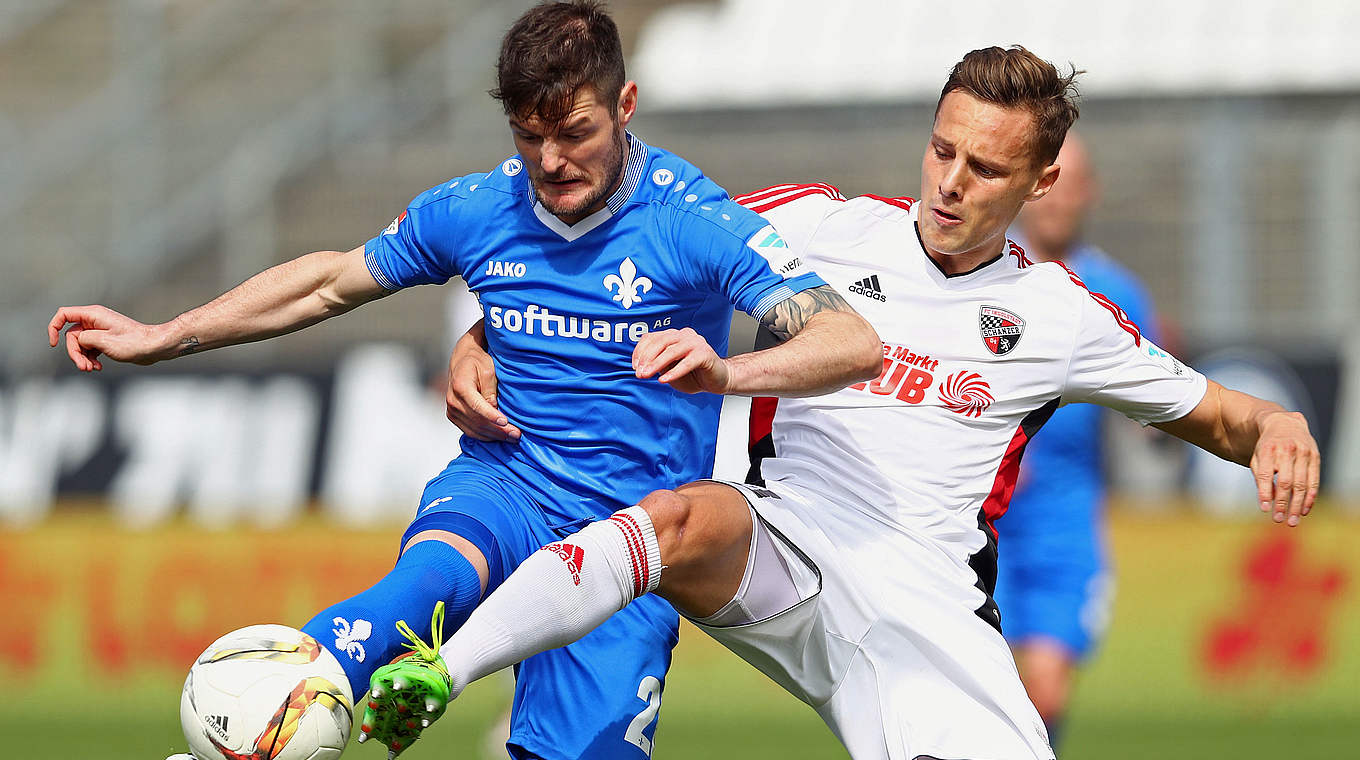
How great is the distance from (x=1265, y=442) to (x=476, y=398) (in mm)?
2084

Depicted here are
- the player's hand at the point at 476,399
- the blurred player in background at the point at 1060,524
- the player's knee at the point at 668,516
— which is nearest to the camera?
the player's knee at the point at 668,516

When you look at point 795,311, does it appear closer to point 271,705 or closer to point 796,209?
point 796,209

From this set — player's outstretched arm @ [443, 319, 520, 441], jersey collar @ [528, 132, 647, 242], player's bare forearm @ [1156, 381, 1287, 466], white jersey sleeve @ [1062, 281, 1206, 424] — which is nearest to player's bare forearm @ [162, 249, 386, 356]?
player's outstretched arm @ [443, 319, 520, 441]

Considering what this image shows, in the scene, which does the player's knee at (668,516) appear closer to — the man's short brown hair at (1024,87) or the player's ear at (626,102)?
the player's ear at (626,102)

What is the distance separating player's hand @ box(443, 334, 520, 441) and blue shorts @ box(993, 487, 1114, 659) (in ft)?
10.5

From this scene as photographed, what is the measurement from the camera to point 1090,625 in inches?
276

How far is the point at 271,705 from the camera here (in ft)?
11.5

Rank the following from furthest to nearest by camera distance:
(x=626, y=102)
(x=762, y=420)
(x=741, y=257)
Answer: (x=762, y=420)
(x=626, y=102)
(x=741, y=257)

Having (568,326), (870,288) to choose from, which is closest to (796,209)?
(870,288)

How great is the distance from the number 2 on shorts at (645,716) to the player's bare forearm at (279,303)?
51.0 inches

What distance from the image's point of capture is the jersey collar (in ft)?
14.3

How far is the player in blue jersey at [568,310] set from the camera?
4.11 meters

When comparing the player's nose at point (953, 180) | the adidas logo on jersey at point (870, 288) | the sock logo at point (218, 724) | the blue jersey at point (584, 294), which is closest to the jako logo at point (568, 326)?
the blue jersey at point (584, 294)

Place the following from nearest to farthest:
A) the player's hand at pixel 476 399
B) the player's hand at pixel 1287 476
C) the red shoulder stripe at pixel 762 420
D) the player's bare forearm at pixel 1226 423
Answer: the player's hand at pixel 1287 476 → the player's hand at pixel 476 399 → the player's bare forearm at pixel 1226 423 → the red shoulder stripe at pixel 762 420
